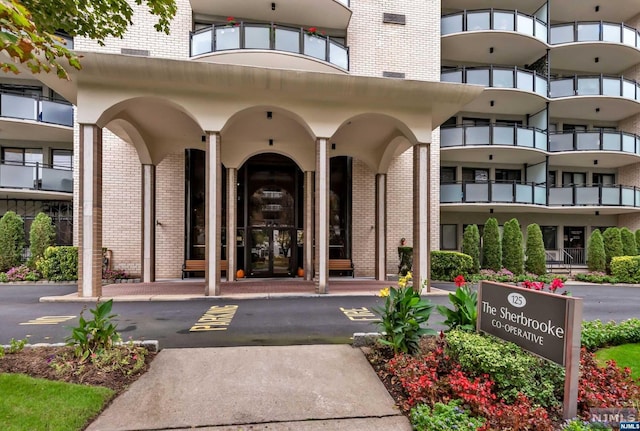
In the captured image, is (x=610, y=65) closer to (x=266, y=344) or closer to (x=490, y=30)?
(x=490, y=30)

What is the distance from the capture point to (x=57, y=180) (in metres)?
14.5

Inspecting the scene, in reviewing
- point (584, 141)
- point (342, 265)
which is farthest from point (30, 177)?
point (584, 141)

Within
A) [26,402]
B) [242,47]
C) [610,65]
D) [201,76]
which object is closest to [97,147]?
[201,76]

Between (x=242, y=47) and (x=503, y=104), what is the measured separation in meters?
14.5

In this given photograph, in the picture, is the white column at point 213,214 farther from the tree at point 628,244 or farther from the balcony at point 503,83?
the tree at point 628,244

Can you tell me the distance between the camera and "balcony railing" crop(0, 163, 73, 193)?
1410cm

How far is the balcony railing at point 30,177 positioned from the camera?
1410 centimetres

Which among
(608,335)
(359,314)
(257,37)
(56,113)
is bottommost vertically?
(359,314)

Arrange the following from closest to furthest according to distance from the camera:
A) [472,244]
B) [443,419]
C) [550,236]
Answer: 1. [443,419]
2. [472,244]
3. [550,236]

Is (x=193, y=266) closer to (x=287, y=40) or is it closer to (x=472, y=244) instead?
(x=287, y=40)

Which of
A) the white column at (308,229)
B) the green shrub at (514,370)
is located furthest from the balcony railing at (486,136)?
the green shrub at (514,370)

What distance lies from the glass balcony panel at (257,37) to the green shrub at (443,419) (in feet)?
39.7

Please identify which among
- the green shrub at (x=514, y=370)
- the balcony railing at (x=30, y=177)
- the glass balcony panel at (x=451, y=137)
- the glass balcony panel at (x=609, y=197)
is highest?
the glass balcony panel at (x=451, y=137)

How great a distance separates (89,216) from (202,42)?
298 inches
